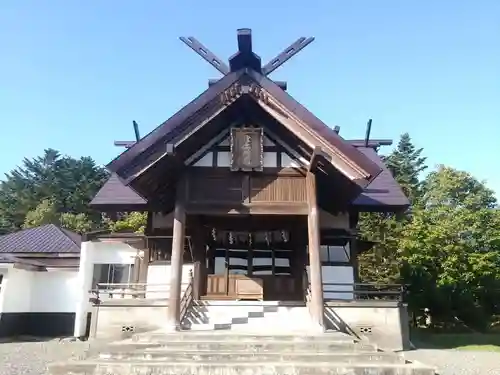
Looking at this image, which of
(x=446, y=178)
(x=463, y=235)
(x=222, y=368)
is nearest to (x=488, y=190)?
(x=446, y=178)

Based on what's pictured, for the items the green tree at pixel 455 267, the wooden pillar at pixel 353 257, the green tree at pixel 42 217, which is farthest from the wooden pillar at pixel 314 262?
the green tree at pixel 42 217

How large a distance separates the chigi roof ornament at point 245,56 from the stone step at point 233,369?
777 centimetres

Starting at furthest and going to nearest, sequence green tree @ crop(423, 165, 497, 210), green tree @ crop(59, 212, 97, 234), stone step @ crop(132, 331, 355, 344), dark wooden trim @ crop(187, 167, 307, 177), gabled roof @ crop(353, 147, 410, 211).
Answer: green tree @ crop(59, 212, 97, 234), green tree @ crop(423, 165, 497, 210), gabled roof @ crop(353, 147, 410, 211), dark wooden trim @ crop(187, 167, 307, 177), stone step @ crop(132, 331, 355, 344)

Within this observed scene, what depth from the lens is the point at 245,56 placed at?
38.4ft

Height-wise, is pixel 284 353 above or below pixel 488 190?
below

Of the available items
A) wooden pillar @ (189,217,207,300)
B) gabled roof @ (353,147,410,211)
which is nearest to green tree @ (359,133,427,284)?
gabled roof @ (353,147,410,211)

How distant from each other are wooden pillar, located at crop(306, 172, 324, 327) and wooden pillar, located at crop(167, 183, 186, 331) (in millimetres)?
3311

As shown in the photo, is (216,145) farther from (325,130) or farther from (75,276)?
(75,276)

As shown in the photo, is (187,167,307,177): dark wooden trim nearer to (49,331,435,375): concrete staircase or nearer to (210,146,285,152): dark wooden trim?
(210,146,285,152): dark wooden trim

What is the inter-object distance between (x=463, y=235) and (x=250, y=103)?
19030 millimetres

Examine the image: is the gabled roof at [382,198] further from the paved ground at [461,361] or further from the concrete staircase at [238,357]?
the concrete staircase at [238,357]

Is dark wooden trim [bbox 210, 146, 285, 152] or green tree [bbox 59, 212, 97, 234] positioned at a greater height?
green tree [bbox 59, 212, 97, 234]

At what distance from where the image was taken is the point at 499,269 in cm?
2430

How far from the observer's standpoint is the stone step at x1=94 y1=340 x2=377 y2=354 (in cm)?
799
